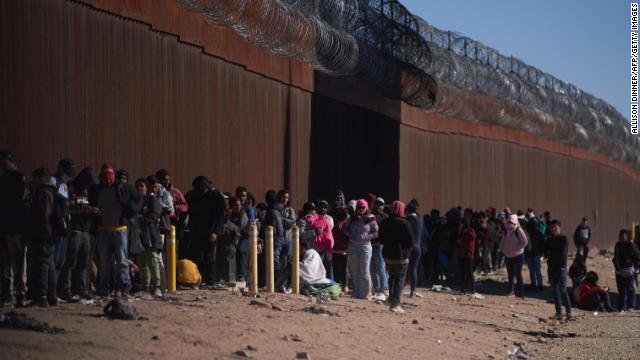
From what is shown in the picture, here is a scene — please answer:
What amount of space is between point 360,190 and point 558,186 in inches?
938

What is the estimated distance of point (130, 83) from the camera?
1680 cm

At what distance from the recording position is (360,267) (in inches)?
726

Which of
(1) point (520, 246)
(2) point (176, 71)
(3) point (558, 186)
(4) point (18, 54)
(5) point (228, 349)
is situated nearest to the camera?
(5) point (228, 349)

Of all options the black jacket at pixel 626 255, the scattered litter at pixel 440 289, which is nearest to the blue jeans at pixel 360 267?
the scattered litter at pixel 440 289

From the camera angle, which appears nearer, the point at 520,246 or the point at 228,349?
the point at 228,349

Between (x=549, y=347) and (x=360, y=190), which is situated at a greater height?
(x=360, y=190)

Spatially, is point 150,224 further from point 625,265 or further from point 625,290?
point 625,290

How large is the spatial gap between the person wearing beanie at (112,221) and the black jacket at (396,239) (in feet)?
14.2

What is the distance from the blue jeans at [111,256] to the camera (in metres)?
14.0

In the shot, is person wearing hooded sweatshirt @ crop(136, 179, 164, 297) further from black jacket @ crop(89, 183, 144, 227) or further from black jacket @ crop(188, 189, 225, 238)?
black jacket @ crop(188, 189, 225, 238)

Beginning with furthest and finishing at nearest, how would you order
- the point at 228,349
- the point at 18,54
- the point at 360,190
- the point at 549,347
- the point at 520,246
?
the point at 360,190 < the point at 520,246 < the point at 549,347 < the point at 18,54 < the point at 228,349

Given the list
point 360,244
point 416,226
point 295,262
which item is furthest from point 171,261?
point 416,226

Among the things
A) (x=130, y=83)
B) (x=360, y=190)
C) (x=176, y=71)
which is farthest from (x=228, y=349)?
(x=360, y=190)

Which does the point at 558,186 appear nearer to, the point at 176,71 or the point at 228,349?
the point at 176,71
